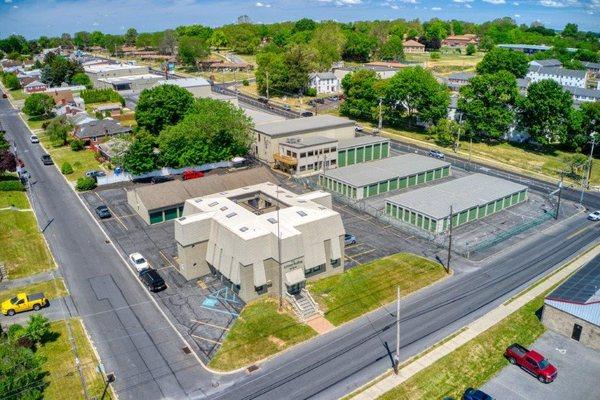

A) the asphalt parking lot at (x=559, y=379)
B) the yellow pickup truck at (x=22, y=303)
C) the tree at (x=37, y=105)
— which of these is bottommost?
the asphalt parking lot at (x=559, y=379)

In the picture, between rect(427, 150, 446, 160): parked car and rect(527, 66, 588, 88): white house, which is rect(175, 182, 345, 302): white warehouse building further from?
rect(527, 66, 588, 88): white house

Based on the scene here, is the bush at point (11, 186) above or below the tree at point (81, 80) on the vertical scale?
below

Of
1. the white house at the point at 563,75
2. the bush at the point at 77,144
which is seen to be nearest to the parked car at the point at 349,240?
the bush at the point at 77,144

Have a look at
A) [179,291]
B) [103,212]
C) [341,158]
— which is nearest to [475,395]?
[179,291]

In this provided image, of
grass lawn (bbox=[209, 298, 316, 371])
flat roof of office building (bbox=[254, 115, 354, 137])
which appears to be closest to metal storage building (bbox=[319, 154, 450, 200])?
flat roof of office building (bbox=[254, 115, 354, 137])

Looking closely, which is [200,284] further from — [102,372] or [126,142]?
[126,142]

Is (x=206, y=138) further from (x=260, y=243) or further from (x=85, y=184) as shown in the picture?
(x=260, y=243)

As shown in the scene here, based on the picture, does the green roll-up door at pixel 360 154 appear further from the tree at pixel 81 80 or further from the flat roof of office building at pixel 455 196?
the tree at pixel 81 80
